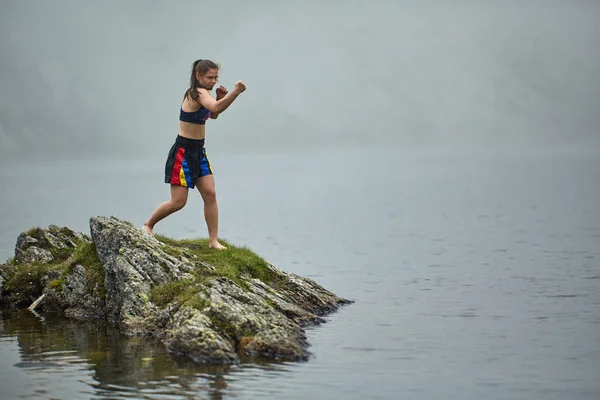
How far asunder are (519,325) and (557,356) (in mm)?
3066

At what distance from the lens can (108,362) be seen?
605 inches

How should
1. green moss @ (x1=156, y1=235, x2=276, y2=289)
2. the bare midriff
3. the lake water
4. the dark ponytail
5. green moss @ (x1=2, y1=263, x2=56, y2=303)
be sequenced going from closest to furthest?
1. the lake water
2. green moss @ (x1=156, y1=235, x2=276, y2=289)
3. the dark ponytail
4. the bare midriff
5. green moss @ (x1=2, y1=263, x2=56, y2=303)

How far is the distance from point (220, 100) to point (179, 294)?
374cm

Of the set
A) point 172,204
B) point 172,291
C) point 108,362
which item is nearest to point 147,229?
point 172,204

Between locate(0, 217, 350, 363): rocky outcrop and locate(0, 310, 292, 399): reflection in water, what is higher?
locate(0, 217, 350, 363): rocky outcrop

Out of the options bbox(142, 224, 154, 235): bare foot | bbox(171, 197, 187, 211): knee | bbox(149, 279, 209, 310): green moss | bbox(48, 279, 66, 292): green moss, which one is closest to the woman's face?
bbox(171, 197, 187, 211): knee

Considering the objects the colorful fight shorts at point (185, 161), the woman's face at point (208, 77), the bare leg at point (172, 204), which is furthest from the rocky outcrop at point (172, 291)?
the woman's face at point (208, 77)

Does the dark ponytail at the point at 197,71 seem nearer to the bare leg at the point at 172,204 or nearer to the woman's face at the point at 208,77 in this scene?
the woman's face at the point at 208,77

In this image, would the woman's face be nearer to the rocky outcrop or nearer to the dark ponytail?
the dark ponytail

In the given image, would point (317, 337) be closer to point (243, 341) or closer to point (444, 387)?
point (243, 341)

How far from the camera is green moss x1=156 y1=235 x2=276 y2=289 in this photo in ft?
58.1

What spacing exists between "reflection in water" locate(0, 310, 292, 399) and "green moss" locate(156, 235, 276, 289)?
193 cm

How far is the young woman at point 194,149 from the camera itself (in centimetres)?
1800

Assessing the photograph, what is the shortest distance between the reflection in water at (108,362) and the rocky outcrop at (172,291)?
1.36ft
